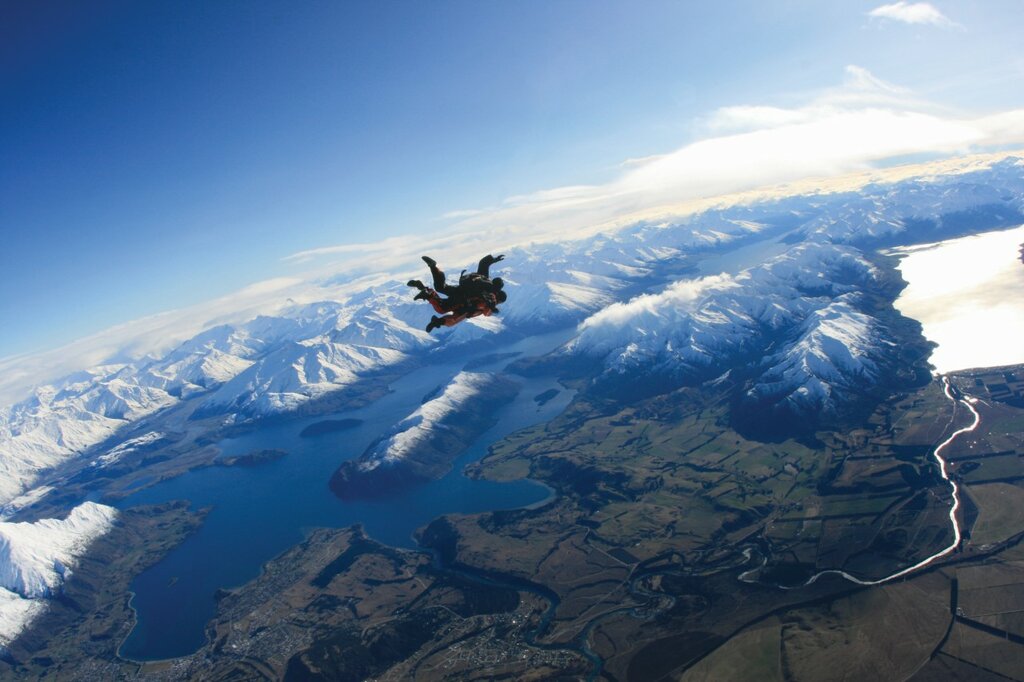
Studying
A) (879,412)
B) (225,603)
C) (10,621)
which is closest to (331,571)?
(225,603)

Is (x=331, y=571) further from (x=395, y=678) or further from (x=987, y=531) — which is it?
(x=987, y=531)

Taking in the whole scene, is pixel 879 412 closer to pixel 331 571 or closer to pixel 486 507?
pixel 486 507

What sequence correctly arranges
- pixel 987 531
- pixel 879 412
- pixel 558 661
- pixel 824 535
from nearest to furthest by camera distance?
1. pixel 558 661
2. pixel 987 531
3. pixel 824 535
4. pixel 879 412

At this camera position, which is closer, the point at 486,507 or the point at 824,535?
the point at 824,535

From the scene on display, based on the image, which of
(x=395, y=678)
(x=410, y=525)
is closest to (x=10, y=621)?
(x=410, y=525)

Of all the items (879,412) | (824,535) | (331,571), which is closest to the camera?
(824,535)

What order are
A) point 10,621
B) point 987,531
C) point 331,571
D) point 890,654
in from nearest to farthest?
point 890,654, point 987,531, point 331,571, point 10,621

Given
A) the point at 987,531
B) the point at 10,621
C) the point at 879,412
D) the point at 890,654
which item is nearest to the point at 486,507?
the point at 890,654

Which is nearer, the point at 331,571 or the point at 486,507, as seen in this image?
the point at 331,571

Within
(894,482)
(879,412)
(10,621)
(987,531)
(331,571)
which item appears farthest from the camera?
(879,412)
